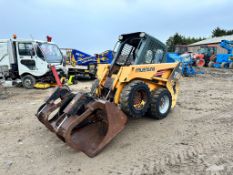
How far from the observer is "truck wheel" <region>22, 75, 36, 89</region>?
911cm

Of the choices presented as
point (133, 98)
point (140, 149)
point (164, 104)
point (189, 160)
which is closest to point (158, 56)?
point (164, 104)

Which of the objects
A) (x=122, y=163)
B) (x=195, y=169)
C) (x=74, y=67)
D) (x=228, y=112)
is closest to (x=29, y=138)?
(x=122, y=163)

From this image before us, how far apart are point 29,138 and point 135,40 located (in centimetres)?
295

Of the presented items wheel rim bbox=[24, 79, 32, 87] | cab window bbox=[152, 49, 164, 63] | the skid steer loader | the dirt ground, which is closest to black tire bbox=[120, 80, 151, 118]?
the skid steer loader

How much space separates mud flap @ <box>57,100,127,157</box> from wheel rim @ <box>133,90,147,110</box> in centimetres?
56

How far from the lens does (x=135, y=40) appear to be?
4.64m

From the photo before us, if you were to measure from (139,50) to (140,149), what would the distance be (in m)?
1.95

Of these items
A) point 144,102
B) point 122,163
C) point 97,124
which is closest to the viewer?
point 122,163

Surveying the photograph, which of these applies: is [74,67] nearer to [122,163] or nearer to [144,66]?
[144,66]

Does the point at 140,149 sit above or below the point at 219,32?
below

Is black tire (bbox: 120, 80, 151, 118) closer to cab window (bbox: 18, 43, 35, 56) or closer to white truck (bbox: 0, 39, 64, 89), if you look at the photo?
white truck (bbox: 0, 39, 64, 89)

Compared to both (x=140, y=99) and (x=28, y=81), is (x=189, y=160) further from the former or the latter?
(x=28, y=81)

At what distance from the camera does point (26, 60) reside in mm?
8945

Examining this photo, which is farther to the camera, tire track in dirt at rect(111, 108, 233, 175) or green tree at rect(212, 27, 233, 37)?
green tree at rect(212, 27, 233, 37)
